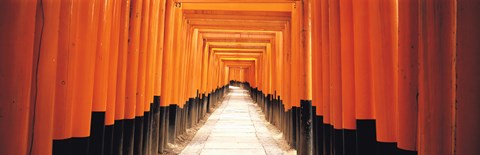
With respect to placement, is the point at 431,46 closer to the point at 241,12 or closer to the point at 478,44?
the point at 478,44

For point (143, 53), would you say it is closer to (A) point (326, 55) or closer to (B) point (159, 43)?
(B) point (159, 43)

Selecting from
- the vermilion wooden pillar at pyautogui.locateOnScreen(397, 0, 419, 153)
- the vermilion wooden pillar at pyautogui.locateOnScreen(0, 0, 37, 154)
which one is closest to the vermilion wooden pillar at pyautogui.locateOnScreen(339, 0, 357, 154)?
the vermilion wooden pillar at pyautogui.locateOnScreen(397, 0, 419, 153)

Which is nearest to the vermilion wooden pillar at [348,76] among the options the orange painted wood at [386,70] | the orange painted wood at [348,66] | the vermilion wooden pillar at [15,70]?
the orange painted wood at [348,66]

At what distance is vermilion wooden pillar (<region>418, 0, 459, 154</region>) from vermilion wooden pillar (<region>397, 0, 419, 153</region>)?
0.72ft

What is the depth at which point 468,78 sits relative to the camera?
1.55 m

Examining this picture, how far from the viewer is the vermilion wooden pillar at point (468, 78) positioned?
1.51 m

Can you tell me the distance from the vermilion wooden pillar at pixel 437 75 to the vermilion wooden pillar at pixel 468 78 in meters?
0.06

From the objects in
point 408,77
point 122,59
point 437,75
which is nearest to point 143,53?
point 122,59

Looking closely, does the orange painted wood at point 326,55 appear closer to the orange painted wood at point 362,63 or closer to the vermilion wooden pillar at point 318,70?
the vermilion wooden pillar at point 318,70

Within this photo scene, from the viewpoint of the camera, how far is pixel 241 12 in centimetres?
832

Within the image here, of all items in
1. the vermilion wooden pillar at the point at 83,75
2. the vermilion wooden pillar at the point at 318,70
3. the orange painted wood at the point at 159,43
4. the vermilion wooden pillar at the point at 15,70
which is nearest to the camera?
the vermilion wooden pillar at the point at 15,70

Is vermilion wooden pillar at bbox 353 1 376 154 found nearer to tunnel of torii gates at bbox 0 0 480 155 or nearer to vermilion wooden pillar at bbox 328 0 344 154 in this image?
tunnel of torii gates at bbox 0 0 480 155

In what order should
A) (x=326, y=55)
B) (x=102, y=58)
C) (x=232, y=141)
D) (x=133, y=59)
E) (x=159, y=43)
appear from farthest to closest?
(x=232, y=141)
(x=159, y=43)
(x=133, y=59)
(x=326, y=55)
(x=102, y=58)

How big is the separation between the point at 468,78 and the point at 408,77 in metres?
0.58
